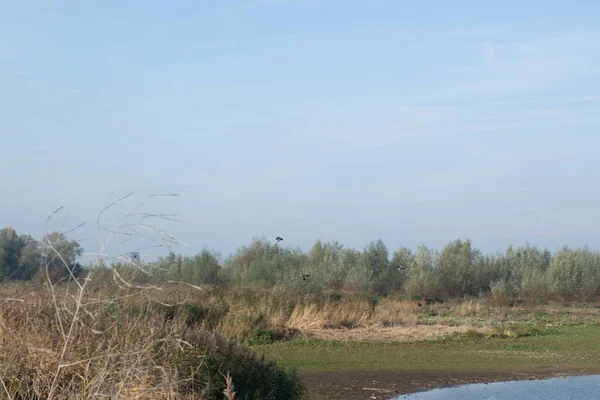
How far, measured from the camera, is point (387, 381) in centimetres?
1759

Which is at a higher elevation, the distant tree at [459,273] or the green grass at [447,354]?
the distant tree at [459,273]

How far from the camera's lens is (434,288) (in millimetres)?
55188

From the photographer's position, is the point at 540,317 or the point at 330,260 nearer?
the point at 540,317

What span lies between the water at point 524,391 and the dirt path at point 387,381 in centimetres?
47

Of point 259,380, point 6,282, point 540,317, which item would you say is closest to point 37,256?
point 259,380

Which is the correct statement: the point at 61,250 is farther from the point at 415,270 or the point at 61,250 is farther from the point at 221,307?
the point at 415,270

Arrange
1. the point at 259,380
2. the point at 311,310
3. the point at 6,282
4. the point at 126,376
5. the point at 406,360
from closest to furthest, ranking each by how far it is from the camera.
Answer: the point at 126,376 → the point at 259,380 → the point at 6,282 → the point at 406,360 → the point at 311,310

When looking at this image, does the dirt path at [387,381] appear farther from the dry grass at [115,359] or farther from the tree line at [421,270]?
the tree line at [421,270]

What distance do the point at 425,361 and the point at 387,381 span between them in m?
3.85

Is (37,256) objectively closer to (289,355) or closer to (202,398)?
(202,398)

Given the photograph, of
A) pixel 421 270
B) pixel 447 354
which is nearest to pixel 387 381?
pixel 447 354

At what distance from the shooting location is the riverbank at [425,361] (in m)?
17.1

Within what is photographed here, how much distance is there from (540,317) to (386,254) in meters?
20.9

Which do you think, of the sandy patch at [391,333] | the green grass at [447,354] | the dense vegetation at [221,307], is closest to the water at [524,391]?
the green grass at [447,354]
